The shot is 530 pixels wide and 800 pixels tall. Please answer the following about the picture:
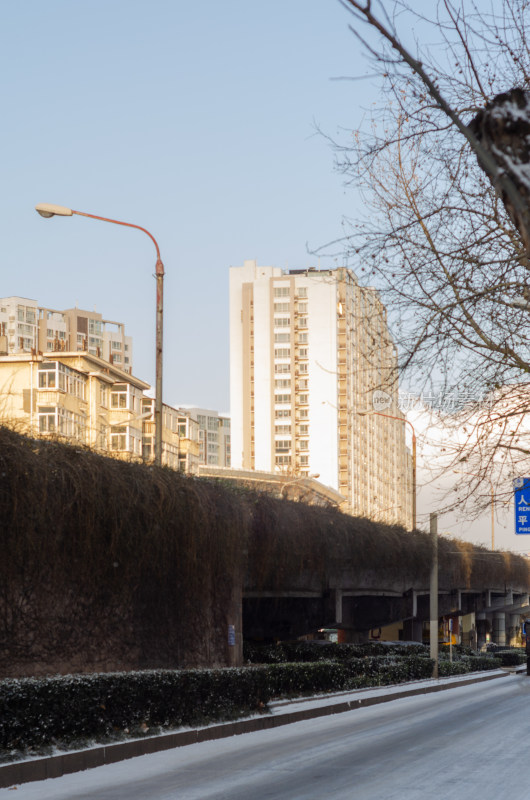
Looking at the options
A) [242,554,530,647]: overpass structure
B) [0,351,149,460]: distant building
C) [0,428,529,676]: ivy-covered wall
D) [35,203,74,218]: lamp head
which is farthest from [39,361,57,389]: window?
[35,203,74,218]: lamp head

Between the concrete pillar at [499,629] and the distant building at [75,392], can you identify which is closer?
the distant building at [75,392]

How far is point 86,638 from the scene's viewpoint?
19.0 m

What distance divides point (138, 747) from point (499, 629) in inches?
3450

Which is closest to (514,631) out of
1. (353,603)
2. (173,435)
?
(173,435)

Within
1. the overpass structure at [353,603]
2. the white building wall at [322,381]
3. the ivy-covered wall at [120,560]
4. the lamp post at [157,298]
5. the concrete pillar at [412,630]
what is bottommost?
the concrete pillar at [412,630]

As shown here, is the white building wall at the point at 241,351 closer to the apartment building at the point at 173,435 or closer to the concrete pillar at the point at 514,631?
the apartment building at the point at 173,435

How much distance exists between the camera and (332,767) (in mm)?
13008

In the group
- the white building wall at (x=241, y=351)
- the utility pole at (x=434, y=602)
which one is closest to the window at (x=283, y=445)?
the white building wall at (x=241, y=351)

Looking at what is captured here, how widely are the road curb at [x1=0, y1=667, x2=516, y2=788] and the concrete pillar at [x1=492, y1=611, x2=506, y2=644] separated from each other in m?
74.1

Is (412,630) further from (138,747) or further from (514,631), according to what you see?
(138,747)

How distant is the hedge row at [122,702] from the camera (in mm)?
12352

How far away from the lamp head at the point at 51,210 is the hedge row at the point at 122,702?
32.9 feet

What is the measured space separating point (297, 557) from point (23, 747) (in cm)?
1823

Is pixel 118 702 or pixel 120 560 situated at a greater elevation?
pixel 120 560
